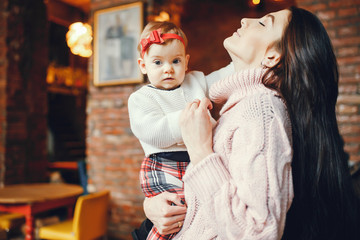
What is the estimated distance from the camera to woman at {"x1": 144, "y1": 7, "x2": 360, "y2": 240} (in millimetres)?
825

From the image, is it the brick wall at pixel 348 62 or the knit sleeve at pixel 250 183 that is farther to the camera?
the brick wall at pixel 348 62

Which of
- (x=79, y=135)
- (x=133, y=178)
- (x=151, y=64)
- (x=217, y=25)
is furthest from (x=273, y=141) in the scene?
(x=79, y=135)

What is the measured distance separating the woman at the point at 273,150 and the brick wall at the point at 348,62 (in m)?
1.80

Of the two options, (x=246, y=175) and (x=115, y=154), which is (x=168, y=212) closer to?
(x=246, y=175)

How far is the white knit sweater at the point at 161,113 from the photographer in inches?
41.3

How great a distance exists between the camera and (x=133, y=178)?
347cm

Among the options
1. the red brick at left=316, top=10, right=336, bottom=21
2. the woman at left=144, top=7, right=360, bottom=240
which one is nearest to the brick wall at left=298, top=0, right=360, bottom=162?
the red brick at left=316, top=10, right=336, bottom=21

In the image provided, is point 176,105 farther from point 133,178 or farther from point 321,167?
point 133,178

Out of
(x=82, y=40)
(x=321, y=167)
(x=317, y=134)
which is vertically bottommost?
(x=321, y=167)

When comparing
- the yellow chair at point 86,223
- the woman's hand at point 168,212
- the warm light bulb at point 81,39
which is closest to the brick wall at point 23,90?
the warm light bulb at point 81,39

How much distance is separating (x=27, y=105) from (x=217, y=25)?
415cm

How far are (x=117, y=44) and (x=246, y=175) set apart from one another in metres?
3.05

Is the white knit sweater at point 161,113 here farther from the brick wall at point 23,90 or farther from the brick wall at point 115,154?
the brick wall at point 23,90

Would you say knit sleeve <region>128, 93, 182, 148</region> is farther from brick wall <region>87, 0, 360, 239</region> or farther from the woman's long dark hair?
brick wall <region>87, 0, 360, 239</region>
